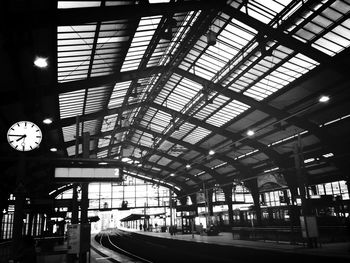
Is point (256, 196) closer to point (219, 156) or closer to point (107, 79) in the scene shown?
point (219, 156)

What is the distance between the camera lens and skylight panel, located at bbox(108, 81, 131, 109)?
2159 cm

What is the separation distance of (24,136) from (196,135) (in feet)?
81.2

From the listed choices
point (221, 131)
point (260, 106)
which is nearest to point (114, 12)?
point (260, 106)

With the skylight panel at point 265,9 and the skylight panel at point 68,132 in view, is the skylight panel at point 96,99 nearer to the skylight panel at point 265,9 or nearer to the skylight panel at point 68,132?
the skylight panel at point 68,132

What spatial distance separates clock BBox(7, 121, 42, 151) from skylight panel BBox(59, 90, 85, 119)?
36.7 ft

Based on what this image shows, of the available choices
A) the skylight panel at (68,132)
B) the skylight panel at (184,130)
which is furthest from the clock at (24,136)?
the skylight panel at (184,130)

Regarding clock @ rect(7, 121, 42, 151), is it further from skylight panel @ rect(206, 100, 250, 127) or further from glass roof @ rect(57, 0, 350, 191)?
skylight panel @ rect(206, 100, 250, 127)

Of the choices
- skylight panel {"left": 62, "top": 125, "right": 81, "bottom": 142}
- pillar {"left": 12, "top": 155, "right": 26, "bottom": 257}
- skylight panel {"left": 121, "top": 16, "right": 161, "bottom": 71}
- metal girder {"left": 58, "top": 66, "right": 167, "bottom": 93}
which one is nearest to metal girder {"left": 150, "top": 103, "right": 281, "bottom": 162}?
metal girder {"left": 58, "top": 66, "right": 167, "bottom": 93}

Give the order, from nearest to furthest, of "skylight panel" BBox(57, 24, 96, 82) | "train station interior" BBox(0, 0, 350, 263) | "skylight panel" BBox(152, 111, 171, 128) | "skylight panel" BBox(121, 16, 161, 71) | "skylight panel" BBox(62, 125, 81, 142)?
"train station interior" BBox(0, 0, 350, 263) < "skylight panel" BBox(57, 24, 96, 82) < "skylight panel" BBox(121, 16, 161, 71) < "skylight panel" BBox(62, 125, 81, 142) < "skylight panel" BBox(152, 111, 171, 128)

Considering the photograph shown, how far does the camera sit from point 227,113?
25.3 m

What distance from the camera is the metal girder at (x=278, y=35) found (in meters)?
14.4

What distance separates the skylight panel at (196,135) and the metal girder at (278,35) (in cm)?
1497

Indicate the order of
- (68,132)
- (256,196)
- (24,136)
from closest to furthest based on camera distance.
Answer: (24,136) → (68,132) → (256,196)

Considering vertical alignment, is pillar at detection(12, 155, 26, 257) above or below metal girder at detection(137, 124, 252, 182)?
below
